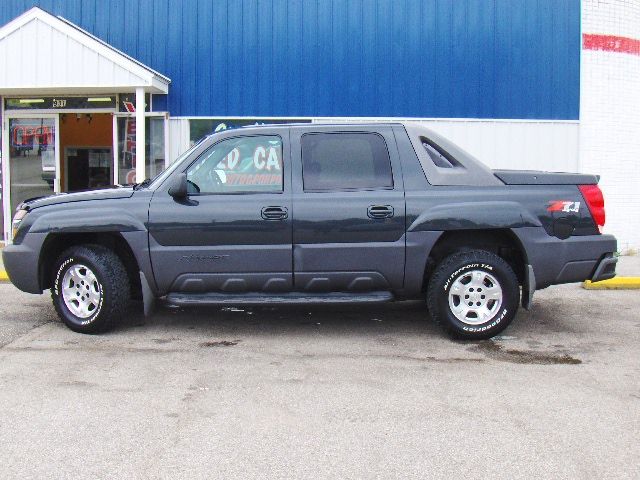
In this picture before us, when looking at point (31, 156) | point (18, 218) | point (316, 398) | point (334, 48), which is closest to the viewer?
point (316, 398)

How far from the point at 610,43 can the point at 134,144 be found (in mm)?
8657

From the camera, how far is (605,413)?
4.48 m

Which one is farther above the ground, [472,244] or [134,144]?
[134,144]

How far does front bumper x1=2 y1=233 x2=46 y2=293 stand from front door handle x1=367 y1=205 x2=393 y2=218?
287 centimetres

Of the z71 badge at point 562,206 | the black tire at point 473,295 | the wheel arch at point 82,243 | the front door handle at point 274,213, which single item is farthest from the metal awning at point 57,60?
the z71 badge at point 562,206

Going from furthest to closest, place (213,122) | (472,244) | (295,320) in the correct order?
(213,122)
(295,320)
(472,244)

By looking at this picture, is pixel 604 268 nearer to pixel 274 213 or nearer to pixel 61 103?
pixel 274 213

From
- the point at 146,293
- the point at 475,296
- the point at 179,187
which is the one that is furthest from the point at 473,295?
the point at 146,293

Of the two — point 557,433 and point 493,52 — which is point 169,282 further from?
point 493,52

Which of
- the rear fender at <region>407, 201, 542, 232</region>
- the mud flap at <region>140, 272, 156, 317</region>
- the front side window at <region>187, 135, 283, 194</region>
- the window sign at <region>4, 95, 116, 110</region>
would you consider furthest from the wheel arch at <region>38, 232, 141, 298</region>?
the window sign at <region>4, 95, 116, 110</region>

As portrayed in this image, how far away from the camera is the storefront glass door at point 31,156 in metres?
13.1

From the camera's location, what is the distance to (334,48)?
1268 cm

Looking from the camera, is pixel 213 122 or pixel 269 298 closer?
pixel 269 298

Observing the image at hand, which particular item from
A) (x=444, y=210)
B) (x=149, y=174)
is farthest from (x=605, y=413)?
(x=149, y=174)
